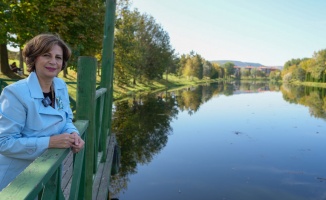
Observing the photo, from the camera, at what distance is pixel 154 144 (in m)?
12.0

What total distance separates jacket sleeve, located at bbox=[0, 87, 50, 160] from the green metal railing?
0.38 ft

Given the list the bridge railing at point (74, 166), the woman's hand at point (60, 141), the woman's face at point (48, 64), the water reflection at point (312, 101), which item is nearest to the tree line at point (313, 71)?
the water reflection at point (312, 101)

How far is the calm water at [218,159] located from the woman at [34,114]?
5.74 metres

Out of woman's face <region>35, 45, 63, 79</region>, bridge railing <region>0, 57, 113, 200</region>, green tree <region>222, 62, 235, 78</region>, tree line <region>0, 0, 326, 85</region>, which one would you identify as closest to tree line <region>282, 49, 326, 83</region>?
tree line <region>0, 0, 326, 85</region>

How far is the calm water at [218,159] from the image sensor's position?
25.7 ft

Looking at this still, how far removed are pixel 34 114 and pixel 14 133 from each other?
165 millimetres

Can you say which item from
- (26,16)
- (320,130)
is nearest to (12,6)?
(26,16)

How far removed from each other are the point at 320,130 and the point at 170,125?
28.9 ft

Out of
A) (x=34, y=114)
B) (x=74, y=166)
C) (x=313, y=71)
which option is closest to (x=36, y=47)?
(x=34, y=114)

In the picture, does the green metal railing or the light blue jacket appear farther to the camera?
the light blue jacket

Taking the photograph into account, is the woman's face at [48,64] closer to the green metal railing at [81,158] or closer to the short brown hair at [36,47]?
the short brown hair at [36,47]

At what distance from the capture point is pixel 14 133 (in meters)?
1.75

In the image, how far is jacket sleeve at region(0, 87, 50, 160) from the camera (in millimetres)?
1713

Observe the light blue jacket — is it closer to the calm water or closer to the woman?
the woman
